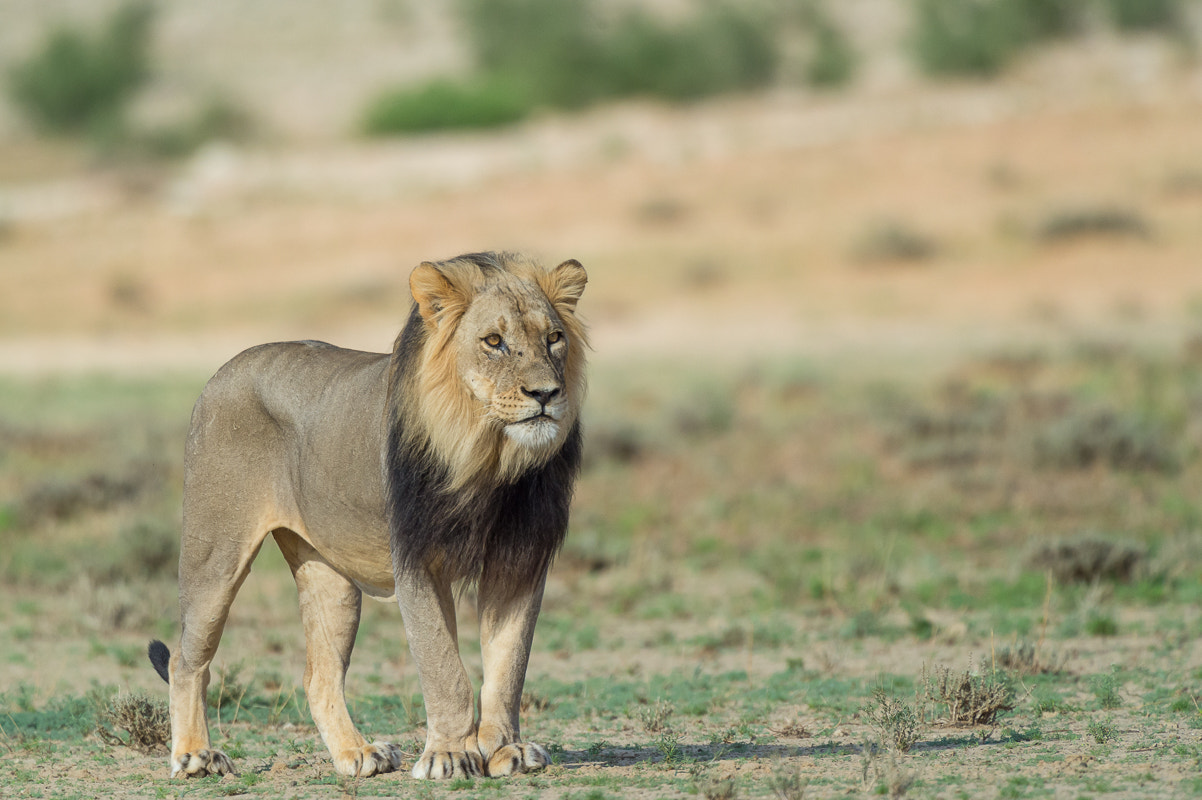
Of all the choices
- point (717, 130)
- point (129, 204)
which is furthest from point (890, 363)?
point (129, 204)

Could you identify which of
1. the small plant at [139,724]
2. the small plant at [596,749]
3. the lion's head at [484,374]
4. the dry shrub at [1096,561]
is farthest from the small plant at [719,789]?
the dry shrub at [1096,561]

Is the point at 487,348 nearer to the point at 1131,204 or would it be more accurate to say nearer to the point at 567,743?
the point at 567,743

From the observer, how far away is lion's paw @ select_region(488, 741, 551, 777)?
5719 millimetres

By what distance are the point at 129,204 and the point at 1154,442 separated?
99.2 feet

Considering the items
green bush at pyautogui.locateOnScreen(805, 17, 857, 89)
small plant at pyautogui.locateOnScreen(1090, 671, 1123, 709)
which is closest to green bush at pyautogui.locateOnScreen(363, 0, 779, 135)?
green bush at pyautogui.locateOnScreen(805, 17, 857, 89)

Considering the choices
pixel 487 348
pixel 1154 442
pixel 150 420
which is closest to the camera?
pixel 487 348

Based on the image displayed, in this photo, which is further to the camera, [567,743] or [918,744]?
[567,743]

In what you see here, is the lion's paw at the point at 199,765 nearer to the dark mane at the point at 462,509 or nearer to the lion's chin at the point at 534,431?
the dark mane at the point at 462,509

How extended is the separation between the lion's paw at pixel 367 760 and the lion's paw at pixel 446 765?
0.44 meters

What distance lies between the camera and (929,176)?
32.4 meters

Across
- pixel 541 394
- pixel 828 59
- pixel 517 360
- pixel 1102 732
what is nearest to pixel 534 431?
pixel 541 394

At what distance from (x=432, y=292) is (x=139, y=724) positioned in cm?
243

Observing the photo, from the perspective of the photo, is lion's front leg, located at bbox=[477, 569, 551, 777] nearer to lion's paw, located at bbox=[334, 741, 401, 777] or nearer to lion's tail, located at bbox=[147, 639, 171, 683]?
lion's paw, located at bbox=[334, 741, 401, 777]

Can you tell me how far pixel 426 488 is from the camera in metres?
5.55
